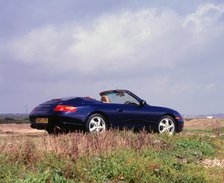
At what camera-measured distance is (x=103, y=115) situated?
14148 millimetres

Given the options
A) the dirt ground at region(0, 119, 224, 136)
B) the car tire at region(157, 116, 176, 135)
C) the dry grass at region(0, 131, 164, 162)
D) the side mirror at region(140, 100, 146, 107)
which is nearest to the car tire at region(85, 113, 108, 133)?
the dirt ground at region(0, 119, 224, 136)

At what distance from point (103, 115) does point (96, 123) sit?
0.39m

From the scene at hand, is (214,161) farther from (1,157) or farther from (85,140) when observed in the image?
(1,157)

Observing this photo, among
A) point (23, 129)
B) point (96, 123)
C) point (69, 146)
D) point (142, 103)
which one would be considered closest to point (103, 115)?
point (96, 123)

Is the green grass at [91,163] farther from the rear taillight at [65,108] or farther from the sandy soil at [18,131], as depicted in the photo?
the sandy soil at [18,131]

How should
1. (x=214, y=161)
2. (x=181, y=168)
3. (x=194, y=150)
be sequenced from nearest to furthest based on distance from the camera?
1. (x=181, y=168)
2. (x=214, y=161)
3. (x=194, y=150)

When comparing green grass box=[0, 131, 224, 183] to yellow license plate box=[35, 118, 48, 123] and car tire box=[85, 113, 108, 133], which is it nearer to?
car tire box=[85, 113, 108, 133]

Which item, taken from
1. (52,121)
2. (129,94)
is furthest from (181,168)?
(129,94)

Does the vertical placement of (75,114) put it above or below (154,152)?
above

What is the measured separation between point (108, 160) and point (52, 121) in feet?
18.5

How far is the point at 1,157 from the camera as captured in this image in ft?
25.8

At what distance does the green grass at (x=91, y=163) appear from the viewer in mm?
7379

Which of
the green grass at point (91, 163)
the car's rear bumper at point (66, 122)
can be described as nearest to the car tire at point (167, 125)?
the car's rear bumper at point (66, 122)

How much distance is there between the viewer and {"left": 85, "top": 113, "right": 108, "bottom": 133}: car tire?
13.7 metres
